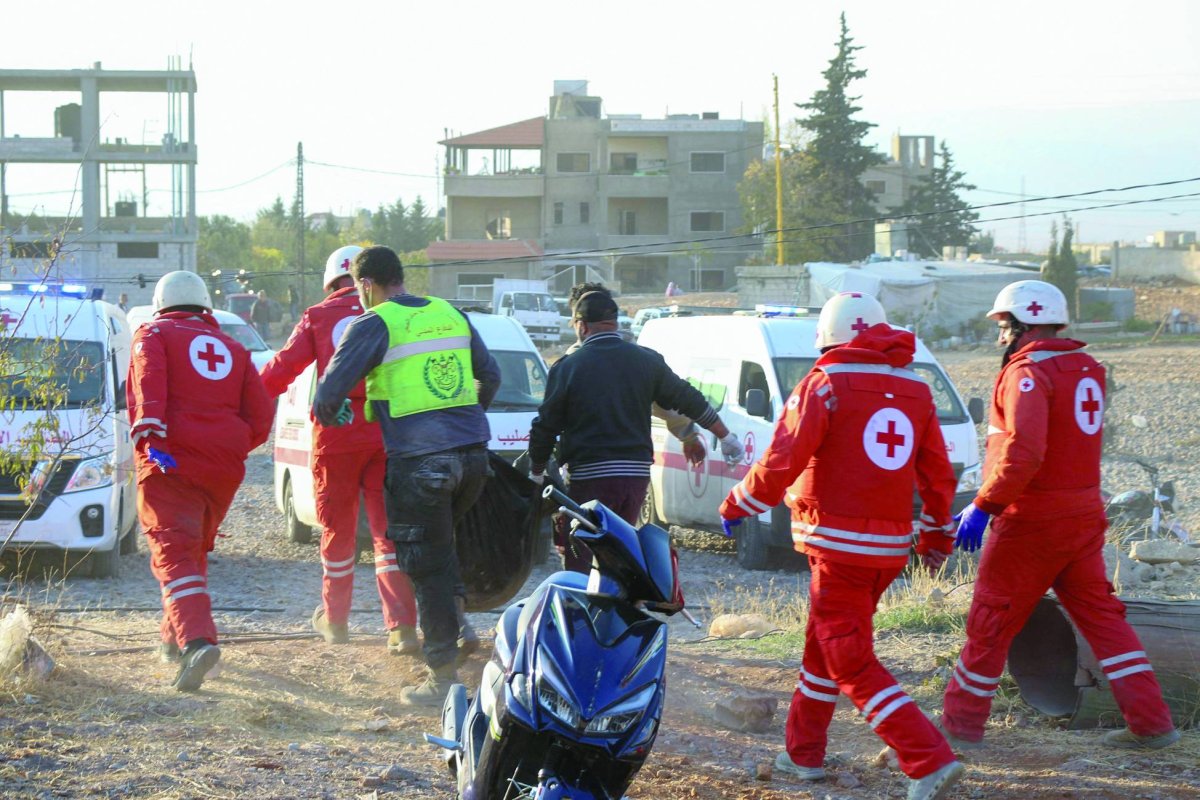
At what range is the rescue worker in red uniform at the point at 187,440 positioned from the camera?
7086 millimetres

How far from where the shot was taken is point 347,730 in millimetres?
6426

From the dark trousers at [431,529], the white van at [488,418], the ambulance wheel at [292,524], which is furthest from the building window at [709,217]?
the dark trousers at [431,529]

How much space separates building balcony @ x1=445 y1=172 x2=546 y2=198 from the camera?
77.6m

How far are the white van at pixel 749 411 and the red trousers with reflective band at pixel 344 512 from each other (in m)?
4.61

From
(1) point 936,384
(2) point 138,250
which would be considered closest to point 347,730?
(1) point 936,384

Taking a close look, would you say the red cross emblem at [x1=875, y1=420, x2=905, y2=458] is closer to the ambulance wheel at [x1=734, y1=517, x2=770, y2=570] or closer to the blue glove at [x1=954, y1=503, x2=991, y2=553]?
the blue glove at [x1=954, y1=503, x2=991, y2=553]

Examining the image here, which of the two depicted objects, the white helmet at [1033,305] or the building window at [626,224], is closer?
the white helmet at [1033,305]

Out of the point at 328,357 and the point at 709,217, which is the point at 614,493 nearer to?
the point at 328,357

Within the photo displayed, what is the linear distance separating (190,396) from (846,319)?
3.46 metres

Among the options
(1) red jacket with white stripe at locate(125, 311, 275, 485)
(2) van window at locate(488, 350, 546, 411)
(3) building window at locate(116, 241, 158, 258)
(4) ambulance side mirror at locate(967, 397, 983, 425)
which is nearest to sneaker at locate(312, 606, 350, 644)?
(1) red jacket with white stripe at locate(125, 311, 275, 485)

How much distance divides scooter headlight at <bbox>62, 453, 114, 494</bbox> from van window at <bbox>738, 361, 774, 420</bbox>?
5429 millimetres

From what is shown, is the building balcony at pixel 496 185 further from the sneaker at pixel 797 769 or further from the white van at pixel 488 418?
the sneaker at pixel 797 769

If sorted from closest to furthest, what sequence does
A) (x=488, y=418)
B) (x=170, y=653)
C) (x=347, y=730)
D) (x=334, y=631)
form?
1. (x=347, y=730)
2. (x=170, y=653)
3. (x=334, y=631)
4. (x=488, y=418)

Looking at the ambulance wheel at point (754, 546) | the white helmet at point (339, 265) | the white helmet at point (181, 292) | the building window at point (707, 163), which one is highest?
the building window at point (707, 163)
